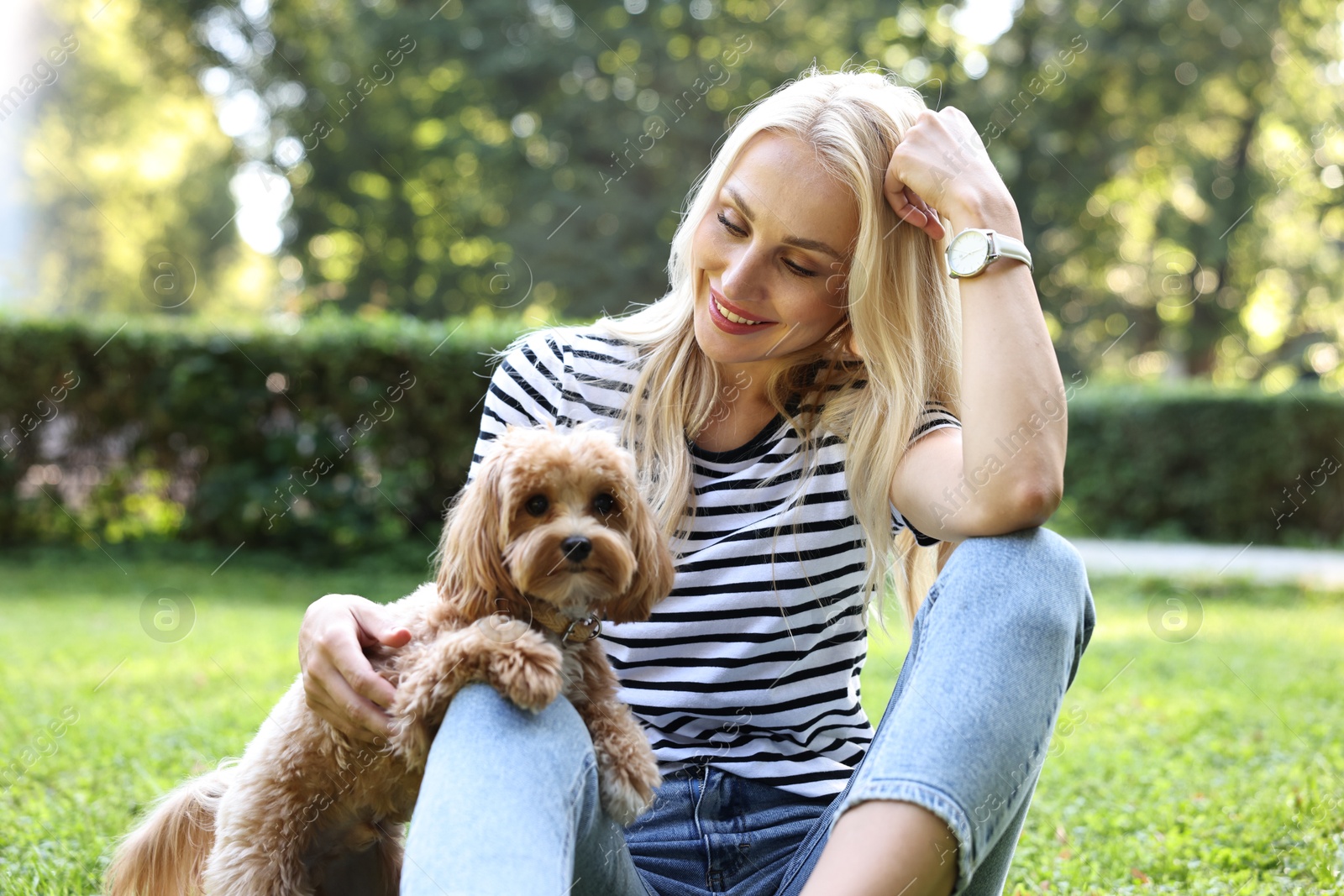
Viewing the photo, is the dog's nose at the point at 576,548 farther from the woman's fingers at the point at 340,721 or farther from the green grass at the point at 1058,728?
the green grass at the point at 1058,728

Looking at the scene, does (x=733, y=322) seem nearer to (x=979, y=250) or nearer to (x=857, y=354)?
(x=857, y=354)

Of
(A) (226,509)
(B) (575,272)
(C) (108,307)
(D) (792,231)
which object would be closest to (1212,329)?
(B) (575,272)

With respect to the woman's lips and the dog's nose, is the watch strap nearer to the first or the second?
the woman's lips

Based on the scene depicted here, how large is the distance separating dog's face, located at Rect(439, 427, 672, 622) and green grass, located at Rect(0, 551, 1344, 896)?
1631 mm

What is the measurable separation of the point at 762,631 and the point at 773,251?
87 cm

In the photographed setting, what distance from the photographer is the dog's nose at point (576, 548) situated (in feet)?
6.63

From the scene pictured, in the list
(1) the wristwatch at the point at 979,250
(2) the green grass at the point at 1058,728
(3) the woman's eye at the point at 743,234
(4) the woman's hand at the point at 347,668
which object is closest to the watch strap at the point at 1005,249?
(1) the wristwatch at the point at 979,250

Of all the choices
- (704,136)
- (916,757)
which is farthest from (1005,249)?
(704,136)

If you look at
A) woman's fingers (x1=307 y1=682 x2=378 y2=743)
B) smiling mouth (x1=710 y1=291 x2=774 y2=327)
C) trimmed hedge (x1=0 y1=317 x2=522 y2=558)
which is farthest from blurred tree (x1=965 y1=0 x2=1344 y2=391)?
woman's fingers (x1=307 y1=682 x2=378 y2=743)

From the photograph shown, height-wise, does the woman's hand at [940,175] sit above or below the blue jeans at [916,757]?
above

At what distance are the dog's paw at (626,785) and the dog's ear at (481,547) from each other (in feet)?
1.25

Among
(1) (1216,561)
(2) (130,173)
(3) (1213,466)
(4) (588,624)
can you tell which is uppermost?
(4) (588,624)

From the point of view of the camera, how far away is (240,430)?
8.80 m

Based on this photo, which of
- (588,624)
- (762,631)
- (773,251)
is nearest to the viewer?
(588,624)
